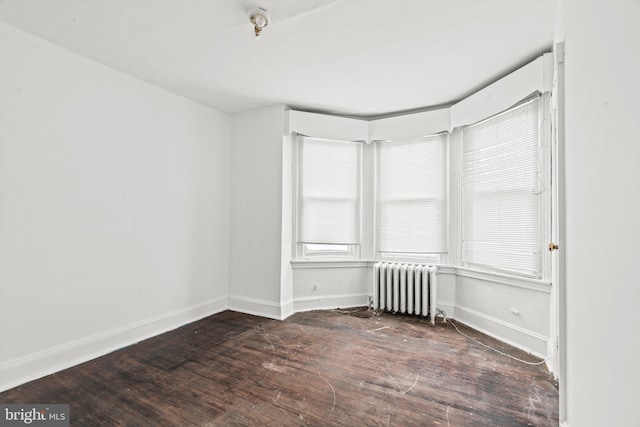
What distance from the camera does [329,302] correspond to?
13.2 feet

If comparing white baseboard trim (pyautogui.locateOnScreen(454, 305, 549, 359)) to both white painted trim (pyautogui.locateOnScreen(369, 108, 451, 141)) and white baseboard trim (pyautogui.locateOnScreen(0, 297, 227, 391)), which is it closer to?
white painted trim (pyautogui.locateOnScreen(369, 108, 451, 141))

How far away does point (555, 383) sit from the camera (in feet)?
7.27

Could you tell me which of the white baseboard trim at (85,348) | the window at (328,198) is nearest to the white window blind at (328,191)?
the window at (328,198)

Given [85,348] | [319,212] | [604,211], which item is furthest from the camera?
[319,212]

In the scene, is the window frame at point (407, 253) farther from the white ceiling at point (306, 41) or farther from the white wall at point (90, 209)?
the white wall at point (90, 209)

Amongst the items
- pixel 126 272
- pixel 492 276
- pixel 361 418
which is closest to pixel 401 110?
pixel 492 276

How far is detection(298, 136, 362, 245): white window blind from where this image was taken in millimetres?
3996

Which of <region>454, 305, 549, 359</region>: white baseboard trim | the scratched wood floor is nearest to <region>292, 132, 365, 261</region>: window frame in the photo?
the scratched wood floor

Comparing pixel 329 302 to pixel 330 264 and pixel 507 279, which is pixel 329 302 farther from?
pixel 507 279

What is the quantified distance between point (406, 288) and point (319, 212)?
1494 millimetres

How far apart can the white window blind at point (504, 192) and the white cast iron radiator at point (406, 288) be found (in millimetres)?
522

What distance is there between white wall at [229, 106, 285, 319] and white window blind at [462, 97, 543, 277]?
2.30m

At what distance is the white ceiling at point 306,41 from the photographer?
1.99 meters

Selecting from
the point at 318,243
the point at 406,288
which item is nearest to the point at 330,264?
the point at 318,243
